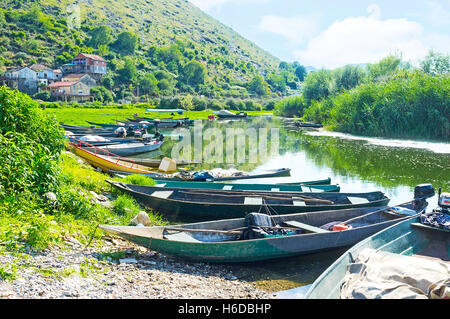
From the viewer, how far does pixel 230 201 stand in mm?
12250

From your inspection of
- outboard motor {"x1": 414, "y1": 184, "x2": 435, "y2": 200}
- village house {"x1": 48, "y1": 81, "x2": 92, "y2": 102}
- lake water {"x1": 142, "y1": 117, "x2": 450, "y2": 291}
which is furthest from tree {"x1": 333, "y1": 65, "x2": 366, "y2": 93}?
village house {"x1": 48, "y1": 81, "x2": 92, "y2": 102}

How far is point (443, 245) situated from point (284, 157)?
18.7 meters

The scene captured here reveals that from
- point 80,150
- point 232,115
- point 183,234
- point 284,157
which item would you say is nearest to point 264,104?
point 232,115

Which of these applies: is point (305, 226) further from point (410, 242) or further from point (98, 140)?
point (98, 140)

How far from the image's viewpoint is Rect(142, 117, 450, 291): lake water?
27.7 ft

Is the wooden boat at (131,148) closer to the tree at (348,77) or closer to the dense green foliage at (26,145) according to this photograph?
the dense green foliage at (26,145)

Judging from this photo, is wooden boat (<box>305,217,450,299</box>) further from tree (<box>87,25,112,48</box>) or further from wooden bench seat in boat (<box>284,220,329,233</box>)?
tree (<box>87,25,112,48</box>)

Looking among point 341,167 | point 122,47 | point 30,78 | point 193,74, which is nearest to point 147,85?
point 30,78

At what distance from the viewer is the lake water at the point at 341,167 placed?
8.45m

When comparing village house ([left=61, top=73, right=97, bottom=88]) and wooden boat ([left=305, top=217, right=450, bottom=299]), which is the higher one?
village house ([left=61, top=73, right=97, bottom=88])

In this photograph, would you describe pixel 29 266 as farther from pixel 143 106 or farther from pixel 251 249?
pixel 143 106

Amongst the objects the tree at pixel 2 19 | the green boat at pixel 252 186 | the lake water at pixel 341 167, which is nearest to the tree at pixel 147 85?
the tree at pixel 2 19

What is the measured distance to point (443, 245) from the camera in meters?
7.96

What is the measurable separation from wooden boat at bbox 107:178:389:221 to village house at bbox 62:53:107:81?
98903mm
